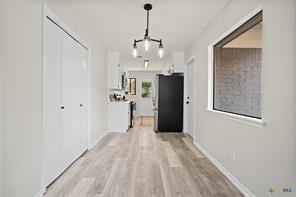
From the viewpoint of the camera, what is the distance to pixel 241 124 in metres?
2.38

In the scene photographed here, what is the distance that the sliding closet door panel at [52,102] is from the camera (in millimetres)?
2326

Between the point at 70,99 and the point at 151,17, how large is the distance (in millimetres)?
1863

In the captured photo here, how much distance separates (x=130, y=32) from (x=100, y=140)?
2.57m

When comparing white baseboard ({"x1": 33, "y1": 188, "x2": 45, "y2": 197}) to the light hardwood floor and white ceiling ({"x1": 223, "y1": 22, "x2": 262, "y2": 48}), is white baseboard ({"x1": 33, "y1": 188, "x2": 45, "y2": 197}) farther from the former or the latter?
white ceiling ({"x1": 223, "y1": 22, "x2": 262, "y2": 48})

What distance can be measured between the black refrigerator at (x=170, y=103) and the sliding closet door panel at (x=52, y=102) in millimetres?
3759

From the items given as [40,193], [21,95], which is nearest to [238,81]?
[21,95]

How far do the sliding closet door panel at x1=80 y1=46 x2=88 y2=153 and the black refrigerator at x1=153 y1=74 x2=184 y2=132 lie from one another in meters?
2.71

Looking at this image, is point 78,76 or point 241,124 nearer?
point 241,124

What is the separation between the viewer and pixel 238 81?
10.4 feet

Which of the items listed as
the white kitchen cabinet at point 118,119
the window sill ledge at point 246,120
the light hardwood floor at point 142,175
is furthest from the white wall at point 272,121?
the white kitchen cabinet at point 118,119

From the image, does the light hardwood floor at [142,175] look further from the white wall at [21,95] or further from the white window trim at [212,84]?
the white window trim at [212,84]

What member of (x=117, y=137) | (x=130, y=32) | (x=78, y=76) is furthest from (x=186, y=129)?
(x=78, y=76)

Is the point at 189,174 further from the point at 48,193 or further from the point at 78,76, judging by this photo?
the point at 78,76

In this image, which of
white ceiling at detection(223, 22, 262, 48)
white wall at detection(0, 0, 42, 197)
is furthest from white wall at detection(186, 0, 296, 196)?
white wall at detection(0, 0, 42, 197)
